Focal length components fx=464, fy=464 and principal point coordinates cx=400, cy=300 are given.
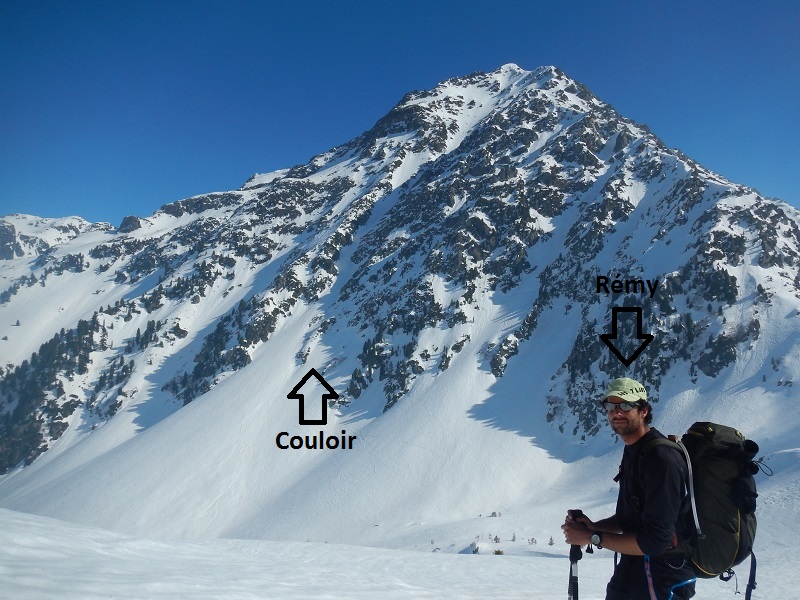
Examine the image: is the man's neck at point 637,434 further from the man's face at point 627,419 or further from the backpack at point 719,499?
the backpack at point 719,499

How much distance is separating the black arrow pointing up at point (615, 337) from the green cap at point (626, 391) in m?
65.8

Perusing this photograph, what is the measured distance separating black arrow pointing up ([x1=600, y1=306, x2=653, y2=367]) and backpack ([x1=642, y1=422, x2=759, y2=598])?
6561 centimetres

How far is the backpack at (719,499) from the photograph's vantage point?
13.5ft

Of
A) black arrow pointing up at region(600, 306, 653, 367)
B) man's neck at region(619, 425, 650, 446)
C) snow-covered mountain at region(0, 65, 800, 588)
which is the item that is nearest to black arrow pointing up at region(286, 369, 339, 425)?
snow-covered mountain at region(0, 65, 800, 588)

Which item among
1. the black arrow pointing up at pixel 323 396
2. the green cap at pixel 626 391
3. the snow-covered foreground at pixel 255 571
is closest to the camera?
the green cap at pixel 626 391

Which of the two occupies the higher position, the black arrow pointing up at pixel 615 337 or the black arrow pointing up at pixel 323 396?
the black arrow pointing up at pixel 615 337

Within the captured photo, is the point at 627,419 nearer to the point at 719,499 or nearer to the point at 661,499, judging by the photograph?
the point at 661,499

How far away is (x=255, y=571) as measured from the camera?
7.51 metres

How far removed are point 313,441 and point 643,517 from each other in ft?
248

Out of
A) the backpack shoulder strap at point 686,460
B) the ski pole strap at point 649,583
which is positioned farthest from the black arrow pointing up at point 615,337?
the backpack shoulder strap at point 686,460

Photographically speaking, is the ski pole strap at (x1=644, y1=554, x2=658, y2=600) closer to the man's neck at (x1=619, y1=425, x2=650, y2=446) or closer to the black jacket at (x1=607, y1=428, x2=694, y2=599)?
the black jacket at (x1=607, y1=428, x2=694, y2=599)

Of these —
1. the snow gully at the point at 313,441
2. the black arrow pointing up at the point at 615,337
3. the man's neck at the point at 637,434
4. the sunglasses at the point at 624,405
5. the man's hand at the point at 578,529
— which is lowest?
the snow gully at the point at 313,441

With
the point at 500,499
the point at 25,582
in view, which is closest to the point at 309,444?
the point at 500,499

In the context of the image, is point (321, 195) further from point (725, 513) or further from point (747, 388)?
point (725, 513)
